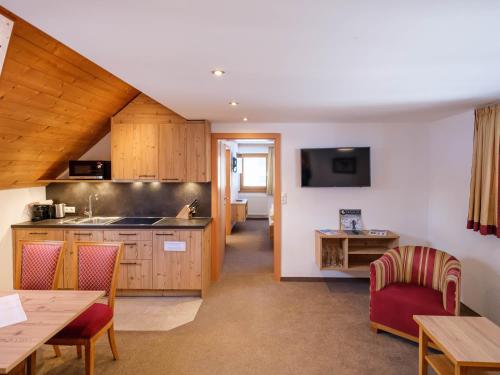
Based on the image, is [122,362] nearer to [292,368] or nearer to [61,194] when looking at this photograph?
[292,368]

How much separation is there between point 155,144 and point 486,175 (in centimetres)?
374

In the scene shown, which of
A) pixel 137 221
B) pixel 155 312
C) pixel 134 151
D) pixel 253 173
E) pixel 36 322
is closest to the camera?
pixel 36 322

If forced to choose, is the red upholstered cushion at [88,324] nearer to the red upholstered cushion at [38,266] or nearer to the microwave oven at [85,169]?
the red upholstered cushion at [38,266]

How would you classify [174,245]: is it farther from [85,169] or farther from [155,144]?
[85,169]

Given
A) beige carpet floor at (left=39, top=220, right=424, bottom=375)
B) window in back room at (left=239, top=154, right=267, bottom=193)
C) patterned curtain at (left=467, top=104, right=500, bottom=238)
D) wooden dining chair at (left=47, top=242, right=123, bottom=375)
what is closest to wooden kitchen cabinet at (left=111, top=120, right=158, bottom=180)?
wooden dining chair at (left=47, top=242, right=123, bottom=375)

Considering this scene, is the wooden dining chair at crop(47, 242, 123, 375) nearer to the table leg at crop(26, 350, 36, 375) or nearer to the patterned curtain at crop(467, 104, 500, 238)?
the table leg at crop(26, 350, 36, 375)

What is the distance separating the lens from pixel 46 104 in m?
3.02

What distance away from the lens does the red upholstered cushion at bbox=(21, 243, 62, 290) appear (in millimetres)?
2646

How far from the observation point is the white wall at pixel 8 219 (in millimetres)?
3863

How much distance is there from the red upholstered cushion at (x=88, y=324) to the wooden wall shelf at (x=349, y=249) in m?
2.72

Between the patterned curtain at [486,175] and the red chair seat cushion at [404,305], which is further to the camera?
the patterned curtain at [486,175]

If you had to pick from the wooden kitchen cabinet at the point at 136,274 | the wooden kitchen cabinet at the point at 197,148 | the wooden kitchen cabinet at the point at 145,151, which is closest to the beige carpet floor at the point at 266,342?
the wooden kitchen cabinet at the point at 136,274

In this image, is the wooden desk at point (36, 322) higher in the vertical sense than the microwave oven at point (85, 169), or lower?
lower

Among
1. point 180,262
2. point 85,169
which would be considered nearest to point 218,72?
point 180,262
